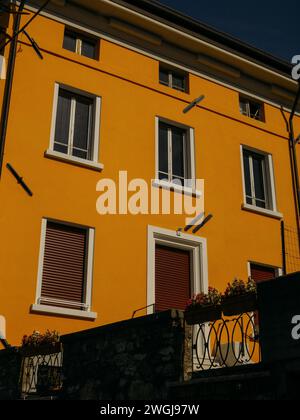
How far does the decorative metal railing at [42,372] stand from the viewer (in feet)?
27.8

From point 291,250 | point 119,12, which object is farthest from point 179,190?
point 119,12

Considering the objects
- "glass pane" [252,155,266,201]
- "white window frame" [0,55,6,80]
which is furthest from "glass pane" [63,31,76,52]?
"glass pane" [252,155,266,201]

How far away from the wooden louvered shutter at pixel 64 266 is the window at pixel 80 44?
4766 millimetres

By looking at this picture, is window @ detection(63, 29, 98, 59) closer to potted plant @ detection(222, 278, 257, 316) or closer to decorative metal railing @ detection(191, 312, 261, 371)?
decorative metal railing @ detection(191, 312, 261, 371)

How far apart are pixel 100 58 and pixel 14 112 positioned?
3.02m

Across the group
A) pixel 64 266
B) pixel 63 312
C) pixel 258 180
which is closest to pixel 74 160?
pixel 64 266

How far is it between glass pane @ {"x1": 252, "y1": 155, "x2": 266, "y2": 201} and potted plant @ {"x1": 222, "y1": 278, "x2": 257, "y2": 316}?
8.88 metres

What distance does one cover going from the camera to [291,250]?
1471 centimetres

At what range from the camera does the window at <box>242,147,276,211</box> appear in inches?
589

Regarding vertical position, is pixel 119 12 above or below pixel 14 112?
above

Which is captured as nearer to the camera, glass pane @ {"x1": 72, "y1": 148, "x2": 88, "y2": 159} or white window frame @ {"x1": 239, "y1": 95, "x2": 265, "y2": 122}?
glass pane @ {"x1": 72, "y1": 148, "x2": 88, "y2": 159}

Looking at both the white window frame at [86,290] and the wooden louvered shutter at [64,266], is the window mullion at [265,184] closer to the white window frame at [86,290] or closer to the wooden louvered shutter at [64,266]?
the white window frame at [86,290]

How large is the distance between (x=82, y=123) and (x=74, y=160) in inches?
52.7

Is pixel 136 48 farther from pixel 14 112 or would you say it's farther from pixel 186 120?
pixel 14 112
